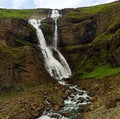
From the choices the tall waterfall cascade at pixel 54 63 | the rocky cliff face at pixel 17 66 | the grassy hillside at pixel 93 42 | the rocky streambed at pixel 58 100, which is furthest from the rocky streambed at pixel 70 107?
the tall waterfall cascade at pixel 54 63

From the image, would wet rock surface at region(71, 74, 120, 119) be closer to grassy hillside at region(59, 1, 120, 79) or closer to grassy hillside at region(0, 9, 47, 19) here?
grassy hillside at region(59, 1, 120, 79)

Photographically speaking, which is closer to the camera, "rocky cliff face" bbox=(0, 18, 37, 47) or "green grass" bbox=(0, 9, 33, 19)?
"rocky cliff face" bbox=(0, 18, 37, 47)

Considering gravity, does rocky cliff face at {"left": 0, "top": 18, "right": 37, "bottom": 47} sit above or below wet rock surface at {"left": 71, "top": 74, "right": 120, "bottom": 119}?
above

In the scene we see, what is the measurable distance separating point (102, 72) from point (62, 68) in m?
14.3

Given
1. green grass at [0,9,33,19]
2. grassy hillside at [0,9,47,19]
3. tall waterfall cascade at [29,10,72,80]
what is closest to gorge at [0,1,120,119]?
tall waterfall cascade at [29,10,72,80]

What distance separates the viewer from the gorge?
49594 mm

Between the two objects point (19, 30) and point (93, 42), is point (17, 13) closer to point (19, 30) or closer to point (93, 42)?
point (19, 30)

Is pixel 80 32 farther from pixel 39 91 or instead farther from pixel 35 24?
pixel 39 91

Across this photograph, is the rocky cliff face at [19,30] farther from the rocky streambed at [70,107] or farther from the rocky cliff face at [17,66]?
the rocky streambed at [70,107]

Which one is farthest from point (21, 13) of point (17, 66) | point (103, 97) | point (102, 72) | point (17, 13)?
point (103, 97)

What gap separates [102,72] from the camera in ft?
232

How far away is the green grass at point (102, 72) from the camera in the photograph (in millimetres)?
67688

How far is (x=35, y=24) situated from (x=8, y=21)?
18.1 m

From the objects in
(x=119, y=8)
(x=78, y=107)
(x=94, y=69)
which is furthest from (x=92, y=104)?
(x=119, y=8)
